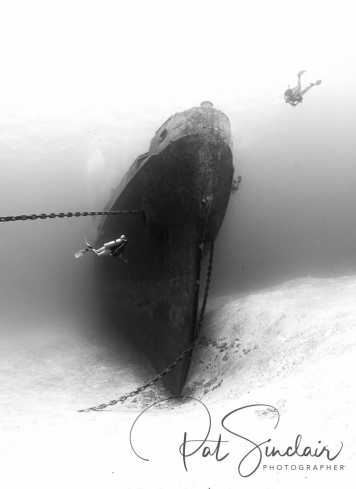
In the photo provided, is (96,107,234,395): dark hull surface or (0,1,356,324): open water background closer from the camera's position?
(96,107,234,395): dark hull surface

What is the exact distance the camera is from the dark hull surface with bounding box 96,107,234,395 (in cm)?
511

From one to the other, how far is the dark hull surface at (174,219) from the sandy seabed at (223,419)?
35.5 inches

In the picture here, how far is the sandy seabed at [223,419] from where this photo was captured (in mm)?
1773

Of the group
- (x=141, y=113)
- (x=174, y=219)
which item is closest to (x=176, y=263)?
(x=174, y=219)

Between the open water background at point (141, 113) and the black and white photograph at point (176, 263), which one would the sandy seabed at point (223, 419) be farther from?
the open water background at point (141, 113)

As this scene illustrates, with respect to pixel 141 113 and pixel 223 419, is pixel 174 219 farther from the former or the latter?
pixel 141 113

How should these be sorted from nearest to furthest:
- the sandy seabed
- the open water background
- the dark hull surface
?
1. the sandy seabed
2. the dark hull surface
3. the open water background

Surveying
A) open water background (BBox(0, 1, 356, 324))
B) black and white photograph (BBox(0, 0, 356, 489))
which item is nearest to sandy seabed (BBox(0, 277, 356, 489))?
black and white photograph (BBox(0, 0, 356, 489))

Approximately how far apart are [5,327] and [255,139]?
72.1 feet

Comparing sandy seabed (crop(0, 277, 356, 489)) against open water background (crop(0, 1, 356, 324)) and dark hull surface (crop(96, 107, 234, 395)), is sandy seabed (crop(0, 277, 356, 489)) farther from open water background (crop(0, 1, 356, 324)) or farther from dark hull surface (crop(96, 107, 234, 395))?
open water background (crop(0, 1, 356, 324))

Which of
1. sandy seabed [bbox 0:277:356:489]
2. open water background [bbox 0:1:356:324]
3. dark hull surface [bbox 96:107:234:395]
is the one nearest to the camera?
sandy seabed [bbox 0:277:356:489]

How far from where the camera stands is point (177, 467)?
1.98 m

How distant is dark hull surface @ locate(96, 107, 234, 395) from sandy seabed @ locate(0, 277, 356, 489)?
901 millimetres

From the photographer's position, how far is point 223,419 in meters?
2.59
